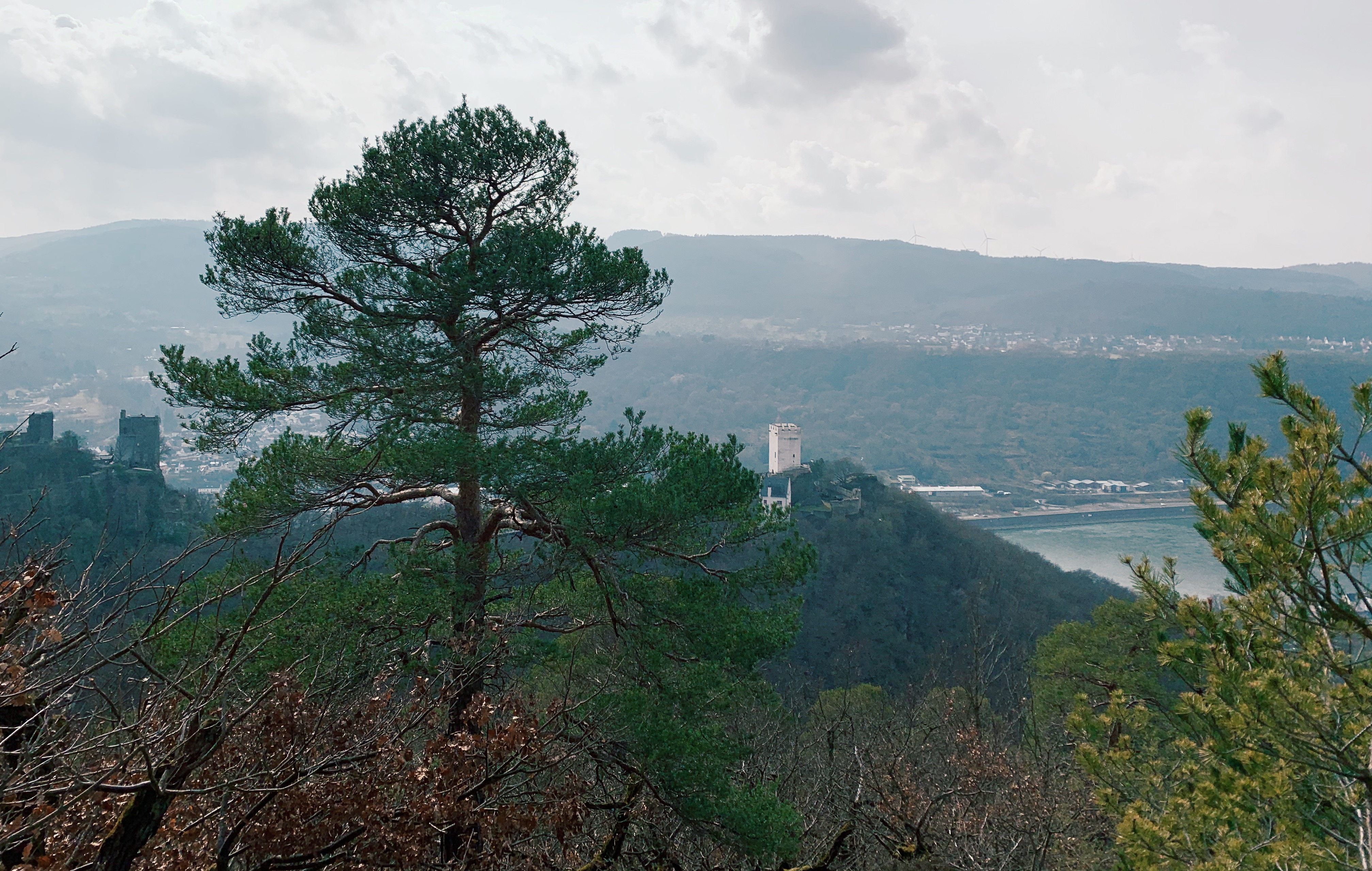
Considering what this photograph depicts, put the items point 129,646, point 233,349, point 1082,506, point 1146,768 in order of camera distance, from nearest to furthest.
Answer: point 129,646
point 1146,768
point 1082,506
point 233,349

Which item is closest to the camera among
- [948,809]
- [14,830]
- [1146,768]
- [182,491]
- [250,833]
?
[14,830]

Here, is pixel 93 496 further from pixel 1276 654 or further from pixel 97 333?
pixel 97 333

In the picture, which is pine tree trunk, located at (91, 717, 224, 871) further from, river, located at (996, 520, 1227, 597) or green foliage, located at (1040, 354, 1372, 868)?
river, located at (996, 520, 1227, 597)

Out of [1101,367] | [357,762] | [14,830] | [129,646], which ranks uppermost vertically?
[129,646]

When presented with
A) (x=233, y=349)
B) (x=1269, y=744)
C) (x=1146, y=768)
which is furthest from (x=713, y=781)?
(x=233, y=349)

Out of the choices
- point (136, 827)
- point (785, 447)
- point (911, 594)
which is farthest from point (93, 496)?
point (785, 447)

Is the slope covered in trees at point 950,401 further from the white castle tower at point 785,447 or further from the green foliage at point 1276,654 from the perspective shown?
the green foliage at point 1276,654

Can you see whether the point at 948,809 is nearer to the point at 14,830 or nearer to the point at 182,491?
the point at 14,830
